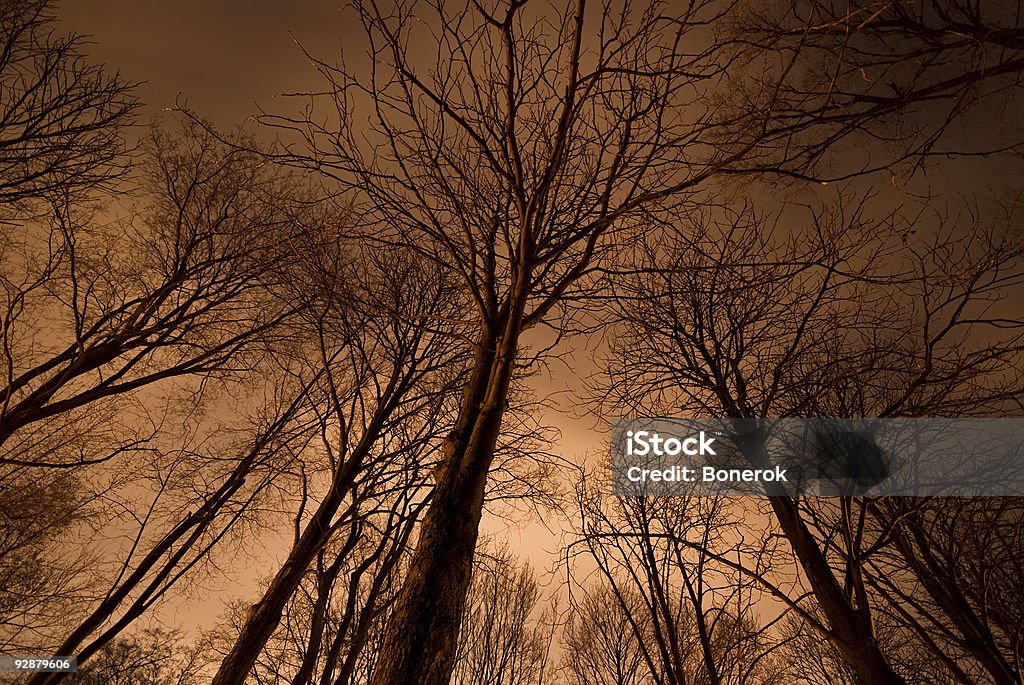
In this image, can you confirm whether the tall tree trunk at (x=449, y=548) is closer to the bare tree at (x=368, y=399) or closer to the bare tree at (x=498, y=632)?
the bare tree at (x=368, y=399)

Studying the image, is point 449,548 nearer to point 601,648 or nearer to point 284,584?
point 284,584

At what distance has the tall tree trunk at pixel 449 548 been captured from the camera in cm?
177

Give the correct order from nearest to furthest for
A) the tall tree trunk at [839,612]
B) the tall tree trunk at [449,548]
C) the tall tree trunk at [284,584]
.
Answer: the tall tree trunk at [449,548], the tall tree trunk at [839,612], the tall tree trunk at [284,584]

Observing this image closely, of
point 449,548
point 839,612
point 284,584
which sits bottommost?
point 449,548

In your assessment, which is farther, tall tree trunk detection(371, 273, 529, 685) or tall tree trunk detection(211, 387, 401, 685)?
tall tree trunk detection(211, 387, 401, 685)

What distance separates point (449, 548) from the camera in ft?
6.60

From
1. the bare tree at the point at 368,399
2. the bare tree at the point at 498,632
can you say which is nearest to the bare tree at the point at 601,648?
the bare tree at the point at 498,632

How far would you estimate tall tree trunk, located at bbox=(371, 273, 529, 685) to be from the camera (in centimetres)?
177

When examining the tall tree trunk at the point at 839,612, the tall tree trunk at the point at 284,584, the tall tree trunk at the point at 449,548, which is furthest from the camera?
the tall tree trunk at the point at 284,584

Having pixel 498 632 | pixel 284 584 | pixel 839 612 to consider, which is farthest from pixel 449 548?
pixel 498 632

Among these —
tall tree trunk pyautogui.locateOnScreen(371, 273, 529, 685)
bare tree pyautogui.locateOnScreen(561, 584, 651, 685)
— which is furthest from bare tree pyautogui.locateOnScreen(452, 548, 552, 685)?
tall tree trunk pyautogui.locateOnScreen(371, 273, 529, 685)

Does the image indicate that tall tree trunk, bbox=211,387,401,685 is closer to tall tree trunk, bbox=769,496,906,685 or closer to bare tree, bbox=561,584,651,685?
tall tree trunk, bbox=769,496,906,685

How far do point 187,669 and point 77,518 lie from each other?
26.0 feet

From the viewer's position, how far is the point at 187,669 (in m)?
12.3
